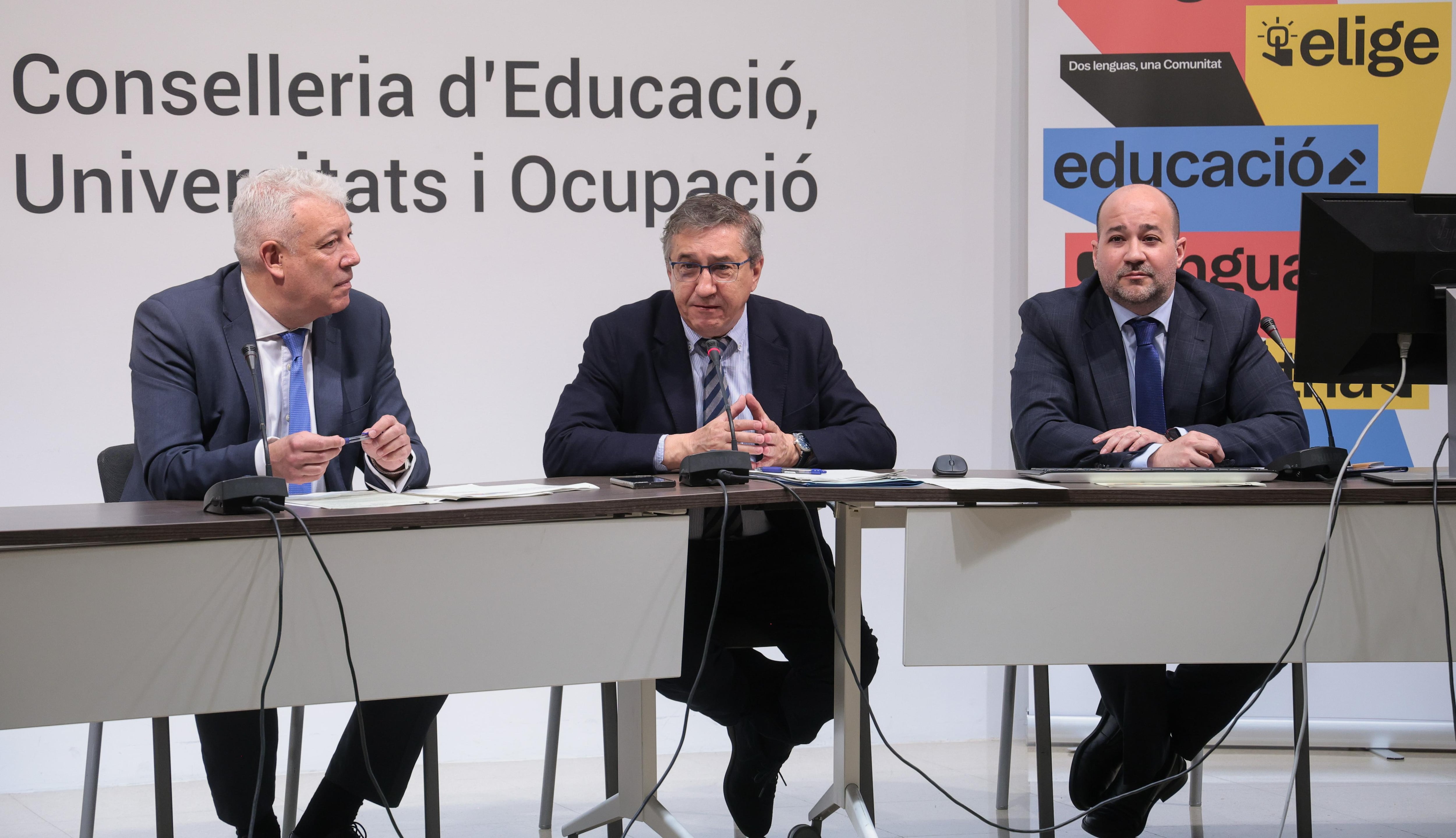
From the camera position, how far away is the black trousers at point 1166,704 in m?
2.32

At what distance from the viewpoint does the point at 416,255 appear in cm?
325

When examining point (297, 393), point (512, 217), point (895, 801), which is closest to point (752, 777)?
point (895, 801)

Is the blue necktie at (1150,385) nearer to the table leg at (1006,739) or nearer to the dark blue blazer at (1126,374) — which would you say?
the dark blue blazer at (1126,374)

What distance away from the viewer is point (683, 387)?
251cm

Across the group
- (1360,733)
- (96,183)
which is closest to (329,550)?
(96,183)

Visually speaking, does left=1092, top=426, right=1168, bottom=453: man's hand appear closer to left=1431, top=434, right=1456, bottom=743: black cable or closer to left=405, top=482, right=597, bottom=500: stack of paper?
left=1431, top=434, right=1456, bottom=743: black cable

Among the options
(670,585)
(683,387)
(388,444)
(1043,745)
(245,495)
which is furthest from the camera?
(683,387)

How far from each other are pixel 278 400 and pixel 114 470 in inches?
17.0

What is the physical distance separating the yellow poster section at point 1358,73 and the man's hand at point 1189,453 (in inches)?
55.0

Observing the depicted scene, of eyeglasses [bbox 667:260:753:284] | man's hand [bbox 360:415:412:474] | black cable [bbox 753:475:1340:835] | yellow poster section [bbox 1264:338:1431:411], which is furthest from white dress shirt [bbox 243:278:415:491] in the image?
yellow poster section [bbox 1264:338:1431:411]

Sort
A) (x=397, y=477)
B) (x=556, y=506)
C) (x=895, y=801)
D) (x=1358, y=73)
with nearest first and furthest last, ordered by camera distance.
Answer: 1. (x=556, y=506)
2. (x=397, y=477)
3. (x=895, y=801)
4. (x=1358, y=73)

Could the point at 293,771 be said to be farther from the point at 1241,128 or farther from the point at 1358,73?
the point at 1358,73

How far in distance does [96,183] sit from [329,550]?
2046 millimetres

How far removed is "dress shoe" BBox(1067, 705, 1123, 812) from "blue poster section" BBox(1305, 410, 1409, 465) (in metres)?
1.31
